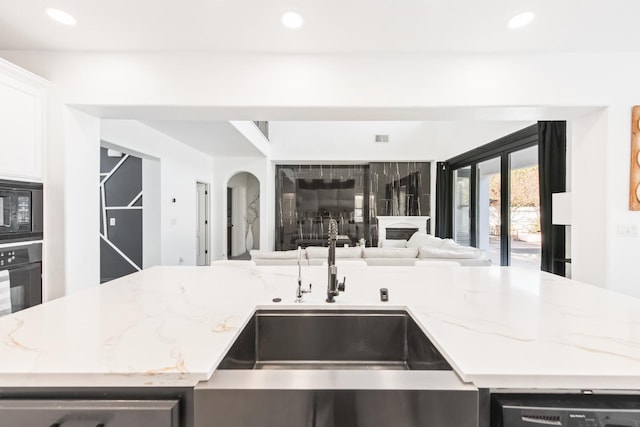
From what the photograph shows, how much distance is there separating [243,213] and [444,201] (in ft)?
19.5

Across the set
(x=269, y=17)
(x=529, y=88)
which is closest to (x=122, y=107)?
(x=269, y=17)

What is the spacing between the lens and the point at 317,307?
1.34 meters

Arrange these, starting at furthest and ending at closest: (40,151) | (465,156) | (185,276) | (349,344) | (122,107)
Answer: (465,156) → (122,107) → (40,151) → (185,276) → (349,344)

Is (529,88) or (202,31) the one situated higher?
(202,31)

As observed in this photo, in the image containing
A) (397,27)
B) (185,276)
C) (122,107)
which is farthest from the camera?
(122,107)

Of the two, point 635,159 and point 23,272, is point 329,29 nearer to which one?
point 635,159

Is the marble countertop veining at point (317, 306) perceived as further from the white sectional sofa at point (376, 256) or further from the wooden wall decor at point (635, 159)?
the white sectional sofa at point (376, 256)

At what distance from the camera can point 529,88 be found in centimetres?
233

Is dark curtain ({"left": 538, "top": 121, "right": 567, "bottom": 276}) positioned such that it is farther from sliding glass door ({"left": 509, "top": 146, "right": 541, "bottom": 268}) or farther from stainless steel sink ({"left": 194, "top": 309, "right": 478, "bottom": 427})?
stainless steel sink ({"left": 194, "top": 309, "right": 478, "bottom": 427})

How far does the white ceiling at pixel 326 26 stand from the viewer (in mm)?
1818

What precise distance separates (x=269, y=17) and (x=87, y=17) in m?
1.19

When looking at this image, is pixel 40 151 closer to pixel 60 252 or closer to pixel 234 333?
pixel 60 252

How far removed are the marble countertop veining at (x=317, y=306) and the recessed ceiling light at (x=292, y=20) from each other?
1658 mm

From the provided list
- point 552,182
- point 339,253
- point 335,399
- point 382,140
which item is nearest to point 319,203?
point 382,140
